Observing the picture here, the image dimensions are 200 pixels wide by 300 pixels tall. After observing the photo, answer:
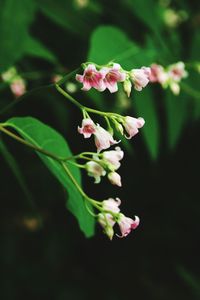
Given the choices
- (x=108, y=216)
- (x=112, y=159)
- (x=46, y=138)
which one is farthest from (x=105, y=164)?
(x=46, y=138)

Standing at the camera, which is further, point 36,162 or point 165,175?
point 165,175

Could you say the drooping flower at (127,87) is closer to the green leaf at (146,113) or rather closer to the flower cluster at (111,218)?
the flower cluster at (111,218)

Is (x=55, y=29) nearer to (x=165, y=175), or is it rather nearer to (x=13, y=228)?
(x=165, y=175)

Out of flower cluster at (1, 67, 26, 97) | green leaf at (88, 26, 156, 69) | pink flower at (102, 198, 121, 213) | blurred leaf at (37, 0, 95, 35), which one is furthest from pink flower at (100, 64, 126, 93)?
blurred leaf at (37, 0, 95, 35)

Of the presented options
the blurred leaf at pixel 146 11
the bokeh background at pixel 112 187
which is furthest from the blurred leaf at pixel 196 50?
the blurred leaf at pixel 146 11

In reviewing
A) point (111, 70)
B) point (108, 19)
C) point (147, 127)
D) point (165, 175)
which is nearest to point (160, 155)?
point (165, 175)

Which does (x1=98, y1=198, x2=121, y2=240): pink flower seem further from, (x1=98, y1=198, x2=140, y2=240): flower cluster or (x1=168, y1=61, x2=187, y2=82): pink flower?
(x1=168, y1=61, x2=187, y2=82): pink flower
